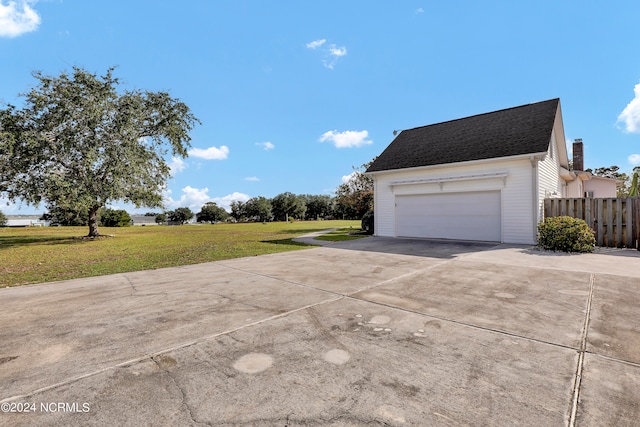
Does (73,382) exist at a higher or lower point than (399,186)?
lower

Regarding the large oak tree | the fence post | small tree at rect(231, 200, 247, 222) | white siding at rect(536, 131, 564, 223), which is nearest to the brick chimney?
white siding at rect(536, 131, 564, 223)

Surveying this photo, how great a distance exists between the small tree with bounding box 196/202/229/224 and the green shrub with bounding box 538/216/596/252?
69.9 m

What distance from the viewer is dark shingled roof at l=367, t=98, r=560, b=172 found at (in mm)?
11133

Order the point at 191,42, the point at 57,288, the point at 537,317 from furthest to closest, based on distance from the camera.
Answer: the point at 191,42 → the point at 57,288 → the point at 537,317

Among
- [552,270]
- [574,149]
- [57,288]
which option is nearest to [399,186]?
[552,270]

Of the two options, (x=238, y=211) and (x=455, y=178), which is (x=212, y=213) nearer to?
(x=238, y=211)

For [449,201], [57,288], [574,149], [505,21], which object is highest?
[505,21]

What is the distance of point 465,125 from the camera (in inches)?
574

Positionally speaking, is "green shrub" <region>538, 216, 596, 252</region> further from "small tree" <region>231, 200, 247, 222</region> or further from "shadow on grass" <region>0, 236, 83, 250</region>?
"small tree" <region>231, 200, 247, 222</region>

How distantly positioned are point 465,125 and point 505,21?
5.01m

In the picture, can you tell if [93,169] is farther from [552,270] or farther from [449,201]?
[552,270]

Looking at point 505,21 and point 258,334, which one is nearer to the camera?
point 258,334

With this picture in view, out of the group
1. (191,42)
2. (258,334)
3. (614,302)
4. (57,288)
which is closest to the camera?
(258,334)

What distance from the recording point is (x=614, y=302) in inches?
160
